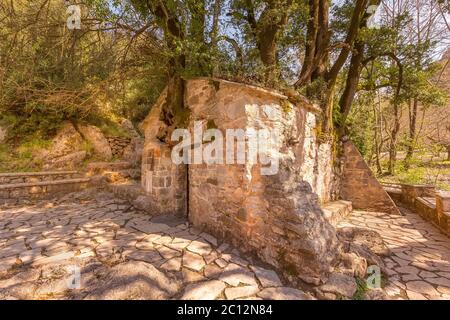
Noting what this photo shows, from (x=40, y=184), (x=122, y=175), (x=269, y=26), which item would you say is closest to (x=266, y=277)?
(x=269, y=26)

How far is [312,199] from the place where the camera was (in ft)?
10.9

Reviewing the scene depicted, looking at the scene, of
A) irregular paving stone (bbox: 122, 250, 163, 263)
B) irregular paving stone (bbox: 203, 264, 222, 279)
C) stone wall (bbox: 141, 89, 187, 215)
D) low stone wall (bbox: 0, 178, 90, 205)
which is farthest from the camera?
low stone wall (bbox: 0, 178, 90, 205)

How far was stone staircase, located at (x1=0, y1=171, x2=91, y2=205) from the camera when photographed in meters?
6.35

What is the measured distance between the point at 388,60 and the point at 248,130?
276 inches

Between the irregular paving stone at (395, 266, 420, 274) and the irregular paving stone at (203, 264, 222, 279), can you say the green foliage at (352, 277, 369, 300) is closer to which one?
the irregular paving stone at (395, 266, 420, 274)

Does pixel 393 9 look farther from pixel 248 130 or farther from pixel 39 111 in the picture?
pixel 39 111

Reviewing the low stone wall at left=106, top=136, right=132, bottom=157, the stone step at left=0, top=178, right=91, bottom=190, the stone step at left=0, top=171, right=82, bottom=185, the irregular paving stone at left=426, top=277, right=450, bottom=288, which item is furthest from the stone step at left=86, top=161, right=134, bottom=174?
the irregular paving stone at left=426, top=277, right=450, bottom=288

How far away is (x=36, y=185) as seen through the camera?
673cm

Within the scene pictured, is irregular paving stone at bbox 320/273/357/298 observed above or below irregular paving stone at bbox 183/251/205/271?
below

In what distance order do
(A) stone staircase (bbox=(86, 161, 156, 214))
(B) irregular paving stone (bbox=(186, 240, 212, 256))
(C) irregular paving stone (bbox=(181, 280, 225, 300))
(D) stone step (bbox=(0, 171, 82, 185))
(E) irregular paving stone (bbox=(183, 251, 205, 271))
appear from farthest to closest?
(D) stone step (bbox=(0, 171, 82, 185)) < (A) stone staircase (bbox=(86, 161, 156, 214)) < (B) irregular paving stone (bbox=(186, 240, 212, 256)) < (E) irregular paving stone (bbox=(183, 251, 205, 271)) < (C) irregular paving stone (bbox=(181, 280, 225, 300))

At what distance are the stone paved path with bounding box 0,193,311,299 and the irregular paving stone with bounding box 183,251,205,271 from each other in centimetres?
1

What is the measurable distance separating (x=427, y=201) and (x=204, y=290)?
708 cm

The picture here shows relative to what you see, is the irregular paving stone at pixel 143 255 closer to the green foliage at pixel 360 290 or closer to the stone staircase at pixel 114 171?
the green foliage at pixel 360 290

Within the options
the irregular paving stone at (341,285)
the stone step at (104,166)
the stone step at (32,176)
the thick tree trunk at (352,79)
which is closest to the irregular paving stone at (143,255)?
the irregular paving stone at (341,285)
